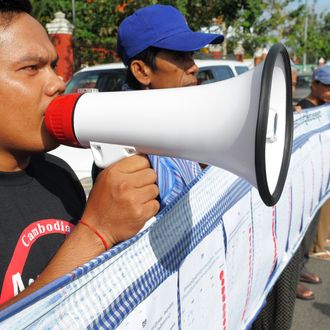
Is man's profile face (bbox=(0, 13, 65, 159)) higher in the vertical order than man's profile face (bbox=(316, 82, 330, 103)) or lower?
higher

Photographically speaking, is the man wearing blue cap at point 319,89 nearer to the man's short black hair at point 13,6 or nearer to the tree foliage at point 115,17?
the man's short black hair at point 13,6

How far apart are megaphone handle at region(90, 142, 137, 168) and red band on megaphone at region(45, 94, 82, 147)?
57 mm

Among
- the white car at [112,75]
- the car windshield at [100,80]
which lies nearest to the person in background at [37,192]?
the white car at [112,75]

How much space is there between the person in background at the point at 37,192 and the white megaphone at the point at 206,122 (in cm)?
6

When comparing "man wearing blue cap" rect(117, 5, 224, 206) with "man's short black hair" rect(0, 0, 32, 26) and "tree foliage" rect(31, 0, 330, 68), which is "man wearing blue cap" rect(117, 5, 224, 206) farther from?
"tree foliage" rect(31, 0, 330, 68)

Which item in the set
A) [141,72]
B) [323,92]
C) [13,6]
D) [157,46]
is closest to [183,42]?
[157,46]

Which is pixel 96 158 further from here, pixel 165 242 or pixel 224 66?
pixel 224 66

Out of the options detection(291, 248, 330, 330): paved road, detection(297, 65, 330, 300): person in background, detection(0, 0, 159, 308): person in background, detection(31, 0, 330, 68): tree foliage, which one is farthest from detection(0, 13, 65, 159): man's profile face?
detection(31, 0, 330, 68): tree foliage

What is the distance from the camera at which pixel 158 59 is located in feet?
6.43

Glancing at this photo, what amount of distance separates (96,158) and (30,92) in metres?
0.23

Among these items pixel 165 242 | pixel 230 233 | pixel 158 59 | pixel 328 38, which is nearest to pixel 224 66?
pixel 158 59

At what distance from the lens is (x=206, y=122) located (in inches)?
39.7

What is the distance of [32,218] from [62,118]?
272 mm

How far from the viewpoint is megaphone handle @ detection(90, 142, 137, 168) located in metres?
1.11
